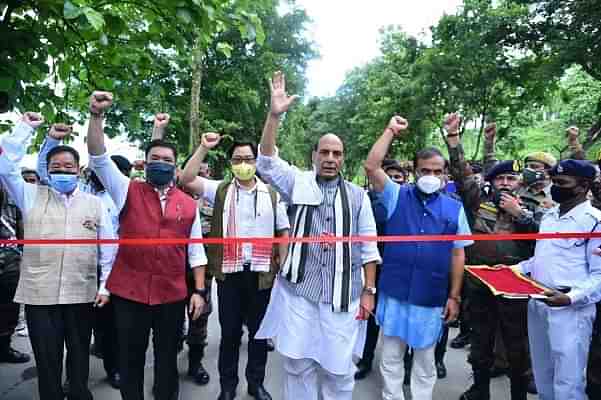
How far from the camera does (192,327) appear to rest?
→ 4230mm

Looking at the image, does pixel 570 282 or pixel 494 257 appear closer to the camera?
pixel 570 282

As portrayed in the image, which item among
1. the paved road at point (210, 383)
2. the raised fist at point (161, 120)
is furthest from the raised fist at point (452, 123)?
the paved road at point (210, 383)

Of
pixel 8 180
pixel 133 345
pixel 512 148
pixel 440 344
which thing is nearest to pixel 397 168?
pixel 440 344

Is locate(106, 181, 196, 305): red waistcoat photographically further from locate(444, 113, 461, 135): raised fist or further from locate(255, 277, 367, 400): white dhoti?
locate(444, 113, 461, 135): raised fist

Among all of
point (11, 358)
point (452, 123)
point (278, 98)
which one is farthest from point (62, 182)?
point (452, 123)

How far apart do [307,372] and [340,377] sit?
0.23m

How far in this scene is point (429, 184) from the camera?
3.29 metres

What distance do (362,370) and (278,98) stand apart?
2882mm

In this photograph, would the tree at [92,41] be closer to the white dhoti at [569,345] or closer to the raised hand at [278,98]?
the raised hand at [278,98]

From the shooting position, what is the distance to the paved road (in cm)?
392

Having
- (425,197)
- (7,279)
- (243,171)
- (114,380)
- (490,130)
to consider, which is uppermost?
(490,130)

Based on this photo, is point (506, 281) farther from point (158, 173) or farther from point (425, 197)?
point (158, 173)

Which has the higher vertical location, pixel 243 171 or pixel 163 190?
pixel 243 171

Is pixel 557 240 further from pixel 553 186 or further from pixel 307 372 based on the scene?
pixel 307 372
